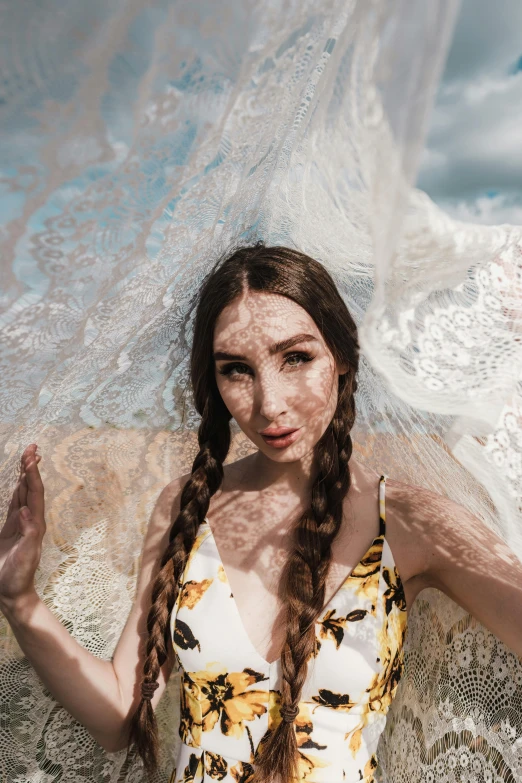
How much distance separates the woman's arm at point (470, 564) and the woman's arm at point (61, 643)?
0.71 meters

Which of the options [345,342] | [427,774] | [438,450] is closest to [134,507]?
[345,342]

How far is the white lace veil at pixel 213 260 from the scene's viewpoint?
2.09 feet

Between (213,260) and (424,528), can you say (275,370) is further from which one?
(424,528)

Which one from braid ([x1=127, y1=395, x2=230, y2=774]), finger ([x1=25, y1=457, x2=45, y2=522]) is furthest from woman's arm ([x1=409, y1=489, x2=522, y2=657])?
finger ([x1=25, y1=457, x2=45, y2=522])

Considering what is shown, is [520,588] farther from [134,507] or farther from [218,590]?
→ [134,507]

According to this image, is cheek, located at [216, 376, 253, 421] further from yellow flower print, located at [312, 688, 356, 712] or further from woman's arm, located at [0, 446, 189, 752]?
yellow flower print, located at [312, 688, 356, 712]

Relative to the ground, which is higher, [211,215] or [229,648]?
[211,215]

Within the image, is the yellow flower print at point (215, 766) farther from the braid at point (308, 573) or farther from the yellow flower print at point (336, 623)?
the yellow flower print at point (336, 623)

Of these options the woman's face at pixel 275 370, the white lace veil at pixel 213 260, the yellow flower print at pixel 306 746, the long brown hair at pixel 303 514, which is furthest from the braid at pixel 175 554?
the yellow flower print at pixel 306 746

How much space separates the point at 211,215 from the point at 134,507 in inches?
38.0

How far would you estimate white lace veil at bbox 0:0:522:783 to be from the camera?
64 centimetres

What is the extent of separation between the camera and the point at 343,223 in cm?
98

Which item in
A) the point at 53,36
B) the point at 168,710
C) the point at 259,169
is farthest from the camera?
the point at 168,710

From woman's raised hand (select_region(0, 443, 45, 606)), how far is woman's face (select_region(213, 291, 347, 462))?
47 centimetres
